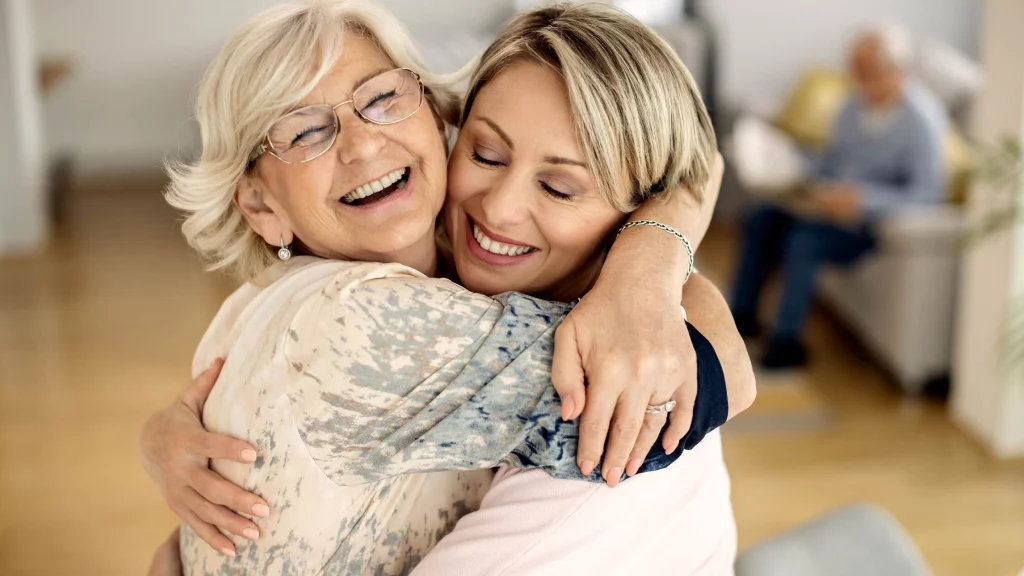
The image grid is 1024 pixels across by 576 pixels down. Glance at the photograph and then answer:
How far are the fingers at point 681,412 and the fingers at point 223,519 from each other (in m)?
0.51

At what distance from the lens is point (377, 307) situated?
3.67 ft

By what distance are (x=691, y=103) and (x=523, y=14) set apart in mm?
282

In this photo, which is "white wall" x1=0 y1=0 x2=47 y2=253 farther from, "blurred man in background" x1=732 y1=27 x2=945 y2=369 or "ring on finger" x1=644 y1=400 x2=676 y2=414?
"ring on finger" x1=644 y1=400 x2=676 y2=414

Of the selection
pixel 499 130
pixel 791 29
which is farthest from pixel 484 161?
pixel 791 29

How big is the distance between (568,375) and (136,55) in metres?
7.73

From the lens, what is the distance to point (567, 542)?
45.5 inches

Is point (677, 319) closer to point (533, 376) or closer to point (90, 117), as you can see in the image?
point (533, 376)

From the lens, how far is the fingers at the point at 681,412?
1.14 meters

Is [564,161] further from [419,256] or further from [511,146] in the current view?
[419,256]

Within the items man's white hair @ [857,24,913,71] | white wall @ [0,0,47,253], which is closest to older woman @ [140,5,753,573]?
man's white hair @ [857,24,913,71]

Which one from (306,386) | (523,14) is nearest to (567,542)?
(306,386)

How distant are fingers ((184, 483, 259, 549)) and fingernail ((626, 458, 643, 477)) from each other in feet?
1.50

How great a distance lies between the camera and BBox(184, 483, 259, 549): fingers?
1234mm

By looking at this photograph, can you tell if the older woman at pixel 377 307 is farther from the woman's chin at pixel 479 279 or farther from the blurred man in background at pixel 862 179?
the blurred man in background at pixel 862 179
